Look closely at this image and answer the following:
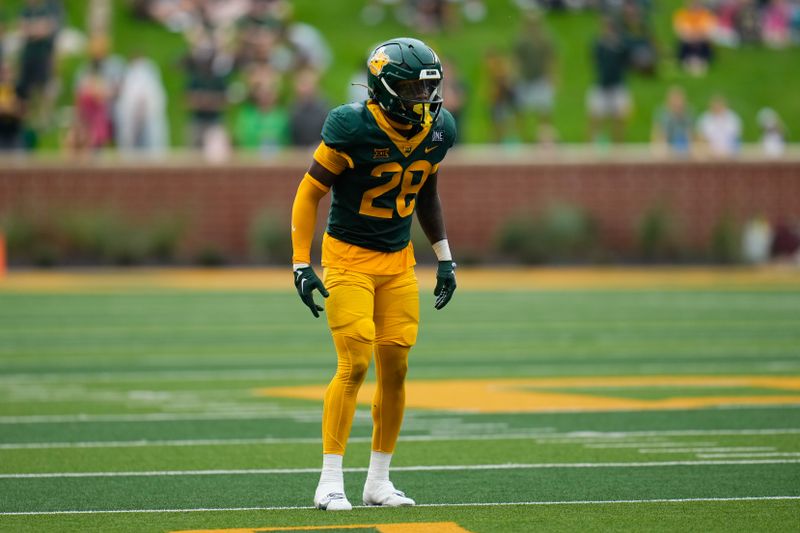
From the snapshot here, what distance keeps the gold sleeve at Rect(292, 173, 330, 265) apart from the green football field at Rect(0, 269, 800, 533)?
108cm

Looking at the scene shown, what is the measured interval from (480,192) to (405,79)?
777 inches

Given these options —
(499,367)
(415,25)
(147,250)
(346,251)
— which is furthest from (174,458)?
(415,25)

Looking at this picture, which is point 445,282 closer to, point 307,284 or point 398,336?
point 398,336

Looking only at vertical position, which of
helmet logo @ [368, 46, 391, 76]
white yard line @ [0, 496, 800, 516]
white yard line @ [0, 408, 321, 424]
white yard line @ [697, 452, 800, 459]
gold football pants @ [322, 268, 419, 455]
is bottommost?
white yard line @ [0, 408, 321, 424]

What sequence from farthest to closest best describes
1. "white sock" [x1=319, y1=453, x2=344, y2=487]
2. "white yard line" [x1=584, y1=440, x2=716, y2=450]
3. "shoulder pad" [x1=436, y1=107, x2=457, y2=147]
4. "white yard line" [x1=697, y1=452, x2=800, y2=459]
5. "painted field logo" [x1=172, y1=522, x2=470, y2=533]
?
"white yard line" [x1=584, y1=440, x2=716, y2=450]
"white yard line" [x1=697, y1=452, x2=800, y2=459]
"shoulder pad" [x1=436, y1=107, x2=457, y2=147]
"white sock" [x1=319, y1=453, x2=344, y2=487]
"painted field logo" [x1=172, y1=522, x2=470, y2=533]

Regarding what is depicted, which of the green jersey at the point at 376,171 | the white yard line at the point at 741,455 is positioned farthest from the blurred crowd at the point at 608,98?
the green jersey at the point at 376,171

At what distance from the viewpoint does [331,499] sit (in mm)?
6852

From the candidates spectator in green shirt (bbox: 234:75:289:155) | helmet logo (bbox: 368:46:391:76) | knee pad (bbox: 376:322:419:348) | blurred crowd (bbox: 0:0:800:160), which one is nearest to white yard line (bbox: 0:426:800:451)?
knee pad (bbox: 376:322:419:348)

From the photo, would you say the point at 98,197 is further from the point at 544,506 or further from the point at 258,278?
the point at 544,506

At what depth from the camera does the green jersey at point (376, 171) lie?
6875 millimetres

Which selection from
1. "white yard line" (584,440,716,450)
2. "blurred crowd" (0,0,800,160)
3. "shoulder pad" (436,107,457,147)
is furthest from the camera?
"blurred crowd" (0,0,800,160)

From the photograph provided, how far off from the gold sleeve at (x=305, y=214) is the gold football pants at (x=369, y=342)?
0.14 m

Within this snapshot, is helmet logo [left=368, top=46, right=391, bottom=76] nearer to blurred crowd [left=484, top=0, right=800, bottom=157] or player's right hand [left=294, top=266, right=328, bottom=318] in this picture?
player's right hand [left=294, top=266, right=328, bottom=318]

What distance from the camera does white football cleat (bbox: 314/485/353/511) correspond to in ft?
22.5
